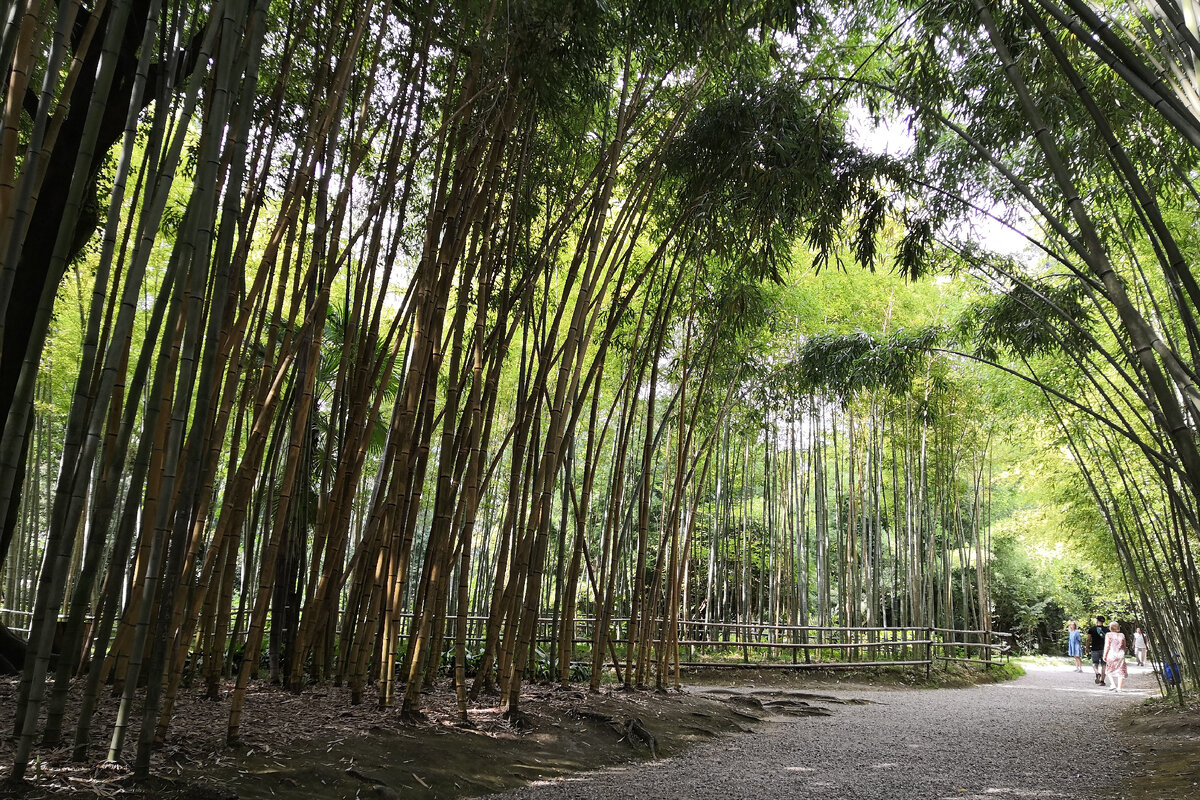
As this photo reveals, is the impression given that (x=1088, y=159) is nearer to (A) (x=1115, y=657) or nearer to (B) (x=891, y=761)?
(B) (x=891, y=761)

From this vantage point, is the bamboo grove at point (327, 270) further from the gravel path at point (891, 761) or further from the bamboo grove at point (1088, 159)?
the gravel path at point (891, 761)

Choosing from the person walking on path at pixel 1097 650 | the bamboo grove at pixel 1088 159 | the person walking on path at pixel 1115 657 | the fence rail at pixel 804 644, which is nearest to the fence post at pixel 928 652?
the fence rail at pixel 804 644

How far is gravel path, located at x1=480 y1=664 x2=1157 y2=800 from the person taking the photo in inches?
111

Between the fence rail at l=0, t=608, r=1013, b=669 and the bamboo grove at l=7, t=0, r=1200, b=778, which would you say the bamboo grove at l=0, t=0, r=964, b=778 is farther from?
the fence rail at l=0, t=608, r=1013, b=669

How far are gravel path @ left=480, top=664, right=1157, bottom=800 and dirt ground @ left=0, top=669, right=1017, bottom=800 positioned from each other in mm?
178

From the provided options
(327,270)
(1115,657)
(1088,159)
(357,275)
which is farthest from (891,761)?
(1115,657)

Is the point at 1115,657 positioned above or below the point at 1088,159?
below

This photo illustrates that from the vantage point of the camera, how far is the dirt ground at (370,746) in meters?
1.95

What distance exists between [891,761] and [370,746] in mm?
2443

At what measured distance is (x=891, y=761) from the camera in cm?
348

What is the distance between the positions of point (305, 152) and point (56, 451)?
29.1 ft

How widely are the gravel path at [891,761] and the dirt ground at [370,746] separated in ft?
0.58

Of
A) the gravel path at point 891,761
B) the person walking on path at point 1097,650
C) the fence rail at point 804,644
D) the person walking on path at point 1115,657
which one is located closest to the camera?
the gravel path at point 891,761

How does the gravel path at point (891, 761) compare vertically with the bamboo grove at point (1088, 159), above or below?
below
